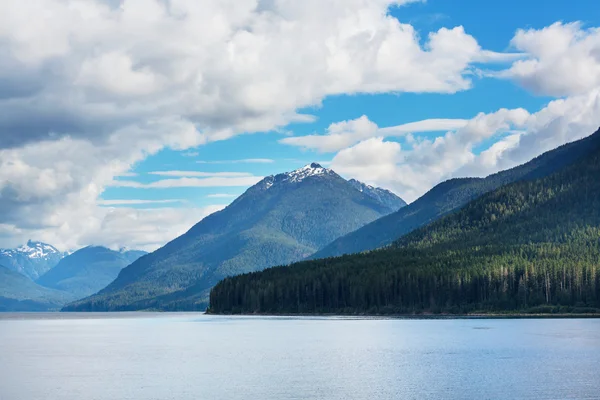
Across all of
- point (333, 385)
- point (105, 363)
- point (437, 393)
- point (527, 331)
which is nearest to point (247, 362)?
point (105, 363)

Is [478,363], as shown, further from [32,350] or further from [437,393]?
[32,350]

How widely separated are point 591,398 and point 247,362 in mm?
52707

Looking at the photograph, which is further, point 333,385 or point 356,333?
point 356,333

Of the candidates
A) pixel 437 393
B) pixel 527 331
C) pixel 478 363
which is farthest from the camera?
pixel 527 331

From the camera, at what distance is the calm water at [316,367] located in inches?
3179

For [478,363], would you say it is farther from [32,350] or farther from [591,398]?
[32,350]

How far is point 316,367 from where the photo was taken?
104 m

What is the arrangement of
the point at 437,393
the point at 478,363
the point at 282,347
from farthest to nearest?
the point at 282,347 < the point at 478,363 < the point at 437,393

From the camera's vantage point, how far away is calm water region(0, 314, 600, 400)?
80.8 metres

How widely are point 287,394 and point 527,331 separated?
344ft

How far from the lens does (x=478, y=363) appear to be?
104m

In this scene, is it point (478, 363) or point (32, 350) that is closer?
point (478, 363)

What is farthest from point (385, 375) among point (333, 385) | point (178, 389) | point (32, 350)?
point (32, 350)

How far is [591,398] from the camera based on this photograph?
73.0 m
